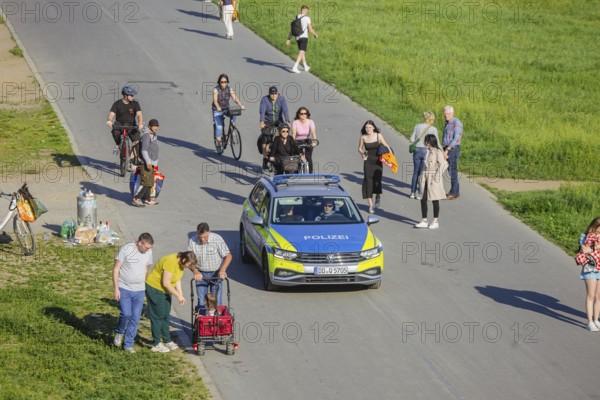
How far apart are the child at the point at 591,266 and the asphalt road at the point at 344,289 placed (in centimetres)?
44

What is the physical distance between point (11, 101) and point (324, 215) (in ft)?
52.8

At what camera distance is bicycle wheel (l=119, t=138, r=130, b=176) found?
84.1ft

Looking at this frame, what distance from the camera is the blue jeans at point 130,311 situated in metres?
15.5

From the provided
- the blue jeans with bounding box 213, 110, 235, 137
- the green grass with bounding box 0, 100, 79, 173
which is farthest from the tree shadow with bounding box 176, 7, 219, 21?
the blue jeans with bounding box 213, 110, 235, 137

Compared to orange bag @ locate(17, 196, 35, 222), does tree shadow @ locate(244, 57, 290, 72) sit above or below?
above

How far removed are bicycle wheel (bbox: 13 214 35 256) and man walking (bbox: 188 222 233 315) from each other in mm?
4674

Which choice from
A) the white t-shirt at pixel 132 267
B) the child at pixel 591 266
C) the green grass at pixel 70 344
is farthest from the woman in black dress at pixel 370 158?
the white t-shirt at pixel 132 267

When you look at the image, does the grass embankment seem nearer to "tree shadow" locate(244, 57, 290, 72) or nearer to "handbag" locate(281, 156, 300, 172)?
"tree shadow" locate(244, 57, 290, 72)

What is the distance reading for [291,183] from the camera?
20203 millimetres

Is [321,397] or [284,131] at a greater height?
[284,131]

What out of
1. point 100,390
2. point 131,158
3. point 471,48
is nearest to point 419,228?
point 131,158

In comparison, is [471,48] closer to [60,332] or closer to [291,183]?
[291,183]

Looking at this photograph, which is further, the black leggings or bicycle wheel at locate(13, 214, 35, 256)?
the black leggings

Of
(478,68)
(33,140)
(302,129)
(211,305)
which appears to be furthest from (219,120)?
(478,68)
